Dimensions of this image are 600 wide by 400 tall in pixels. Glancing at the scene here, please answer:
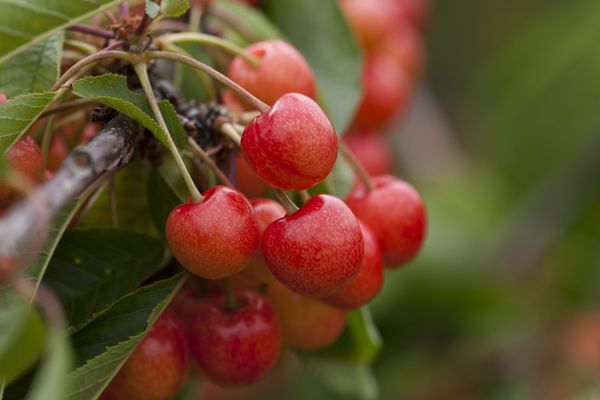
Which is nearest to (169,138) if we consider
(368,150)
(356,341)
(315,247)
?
(315,247)

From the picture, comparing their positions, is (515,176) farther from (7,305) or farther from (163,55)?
(7,305)

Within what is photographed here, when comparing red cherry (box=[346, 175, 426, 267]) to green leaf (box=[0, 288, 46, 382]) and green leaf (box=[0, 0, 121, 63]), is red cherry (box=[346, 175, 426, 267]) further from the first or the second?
green leaf (box=[0, 288, 46, 382])

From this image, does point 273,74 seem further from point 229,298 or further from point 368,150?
point 368,150

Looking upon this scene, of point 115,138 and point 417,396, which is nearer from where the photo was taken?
point 115,138

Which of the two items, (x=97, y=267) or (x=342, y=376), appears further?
(x=342, y=376)

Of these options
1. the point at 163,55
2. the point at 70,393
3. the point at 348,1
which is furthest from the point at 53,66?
the point at 348,1

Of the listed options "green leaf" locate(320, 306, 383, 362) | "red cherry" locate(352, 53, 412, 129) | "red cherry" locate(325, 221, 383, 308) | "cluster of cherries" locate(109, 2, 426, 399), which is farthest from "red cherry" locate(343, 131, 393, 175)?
"red cherry" locate(325, 221, 383, 308)
